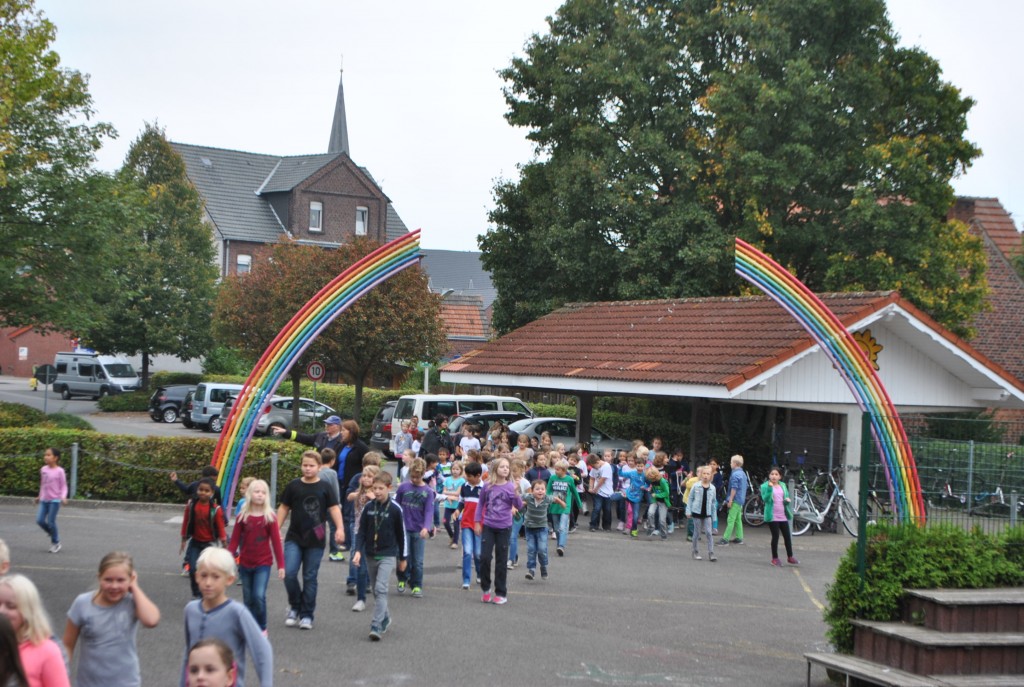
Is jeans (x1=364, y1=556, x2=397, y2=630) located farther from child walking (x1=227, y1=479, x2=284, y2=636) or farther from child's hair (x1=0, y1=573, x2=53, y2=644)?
child's hair (x1=0, y1=573, x2=53, y2=644)

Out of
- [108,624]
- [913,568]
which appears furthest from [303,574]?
[913,568]

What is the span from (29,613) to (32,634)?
105 mm

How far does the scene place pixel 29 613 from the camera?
570 centimetres

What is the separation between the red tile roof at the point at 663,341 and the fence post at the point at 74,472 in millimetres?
9349

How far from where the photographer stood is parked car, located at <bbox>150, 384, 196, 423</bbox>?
4538cm

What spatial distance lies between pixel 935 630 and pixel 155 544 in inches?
456

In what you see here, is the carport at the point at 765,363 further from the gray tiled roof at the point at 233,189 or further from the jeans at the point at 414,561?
the gray tiled roof at the point at 233,189

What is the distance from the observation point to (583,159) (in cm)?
3103

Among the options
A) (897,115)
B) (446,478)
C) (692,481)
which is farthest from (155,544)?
(897,115)

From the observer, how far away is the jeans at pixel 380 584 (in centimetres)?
1151

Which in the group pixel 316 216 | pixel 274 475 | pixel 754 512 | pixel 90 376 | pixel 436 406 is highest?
pixel 316 216

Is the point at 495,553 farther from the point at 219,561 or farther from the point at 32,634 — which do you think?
the point at 32,634

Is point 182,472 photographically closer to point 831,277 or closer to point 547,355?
point 547,355

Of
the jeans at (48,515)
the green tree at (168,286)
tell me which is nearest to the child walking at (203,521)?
the jeans at (48,515)
